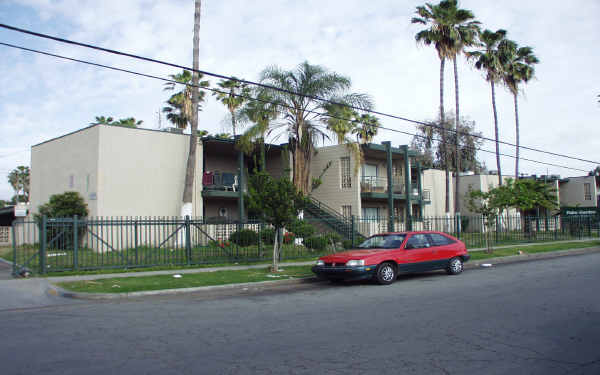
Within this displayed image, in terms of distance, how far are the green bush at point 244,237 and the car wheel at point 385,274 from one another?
6.81 m

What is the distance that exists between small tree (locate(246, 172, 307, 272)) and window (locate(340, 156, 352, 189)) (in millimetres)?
14061

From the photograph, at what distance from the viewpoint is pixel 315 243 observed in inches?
802

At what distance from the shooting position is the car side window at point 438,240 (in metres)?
14.2

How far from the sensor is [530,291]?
10555 millimetres

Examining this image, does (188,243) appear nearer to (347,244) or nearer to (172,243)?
(172,243)

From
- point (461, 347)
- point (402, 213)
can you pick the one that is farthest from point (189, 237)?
point (402, 213)

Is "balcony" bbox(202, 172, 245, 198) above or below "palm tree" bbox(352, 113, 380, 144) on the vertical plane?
below

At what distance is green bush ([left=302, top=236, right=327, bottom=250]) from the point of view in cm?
2034

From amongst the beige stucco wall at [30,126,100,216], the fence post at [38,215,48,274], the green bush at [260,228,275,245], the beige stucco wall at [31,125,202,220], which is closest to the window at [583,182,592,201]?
the green bush at [260,228,275,245]

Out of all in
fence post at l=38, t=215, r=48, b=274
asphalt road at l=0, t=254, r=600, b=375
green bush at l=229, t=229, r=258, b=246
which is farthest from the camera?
green bush at l=229, t=229, r=258, b=246

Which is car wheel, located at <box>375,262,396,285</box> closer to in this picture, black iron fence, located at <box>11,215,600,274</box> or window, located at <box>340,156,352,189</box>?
black iron fence, located at <box>11,215,600,274</box>

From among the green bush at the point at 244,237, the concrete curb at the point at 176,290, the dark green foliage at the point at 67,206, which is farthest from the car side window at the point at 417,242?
the dark green foliage at the point at 67,206

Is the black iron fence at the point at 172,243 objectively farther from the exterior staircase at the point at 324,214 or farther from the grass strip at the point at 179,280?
the grass strip at the point at 179,280

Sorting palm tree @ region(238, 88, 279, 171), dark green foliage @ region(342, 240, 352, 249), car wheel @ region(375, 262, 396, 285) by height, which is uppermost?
palm tree @ region(238, 88, 279, 171)
